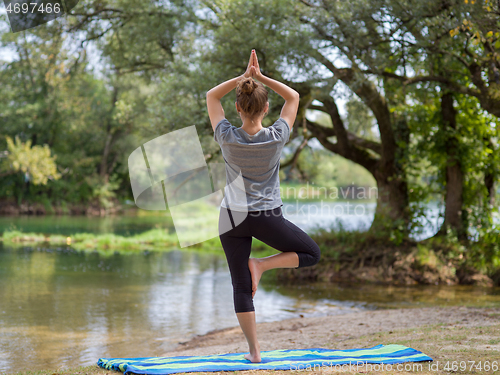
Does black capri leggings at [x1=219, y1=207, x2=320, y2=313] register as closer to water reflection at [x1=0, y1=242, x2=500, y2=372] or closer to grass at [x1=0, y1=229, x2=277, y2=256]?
water reflection at [x1=0, y1=242, x2=500, y2=372]

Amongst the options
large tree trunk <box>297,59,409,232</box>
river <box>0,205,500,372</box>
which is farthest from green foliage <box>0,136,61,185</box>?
large tree trunk <box>297,59,409,232</box>

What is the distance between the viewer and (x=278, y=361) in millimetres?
3453

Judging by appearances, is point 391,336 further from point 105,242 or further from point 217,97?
point 105,242

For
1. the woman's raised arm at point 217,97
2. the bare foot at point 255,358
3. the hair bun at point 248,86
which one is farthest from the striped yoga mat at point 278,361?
the hair bun at point 248,86

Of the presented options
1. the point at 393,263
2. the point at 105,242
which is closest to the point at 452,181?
the point at 393,263

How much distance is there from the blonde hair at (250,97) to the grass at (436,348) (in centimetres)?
180

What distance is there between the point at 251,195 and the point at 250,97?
67 cm

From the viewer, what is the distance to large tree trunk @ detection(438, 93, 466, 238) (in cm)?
1050

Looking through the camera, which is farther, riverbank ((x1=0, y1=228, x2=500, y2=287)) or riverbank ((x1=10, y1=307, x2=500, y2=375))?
riverbank ((x1=0, y1=228, x2=500, y2=287))

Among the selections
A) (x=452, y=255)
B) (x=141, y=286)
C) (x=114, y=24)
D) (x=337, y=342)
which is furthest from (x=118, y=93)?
(x=337, y=342)

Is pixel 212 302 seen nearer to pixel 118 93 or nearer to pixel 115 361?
pixel 115 361

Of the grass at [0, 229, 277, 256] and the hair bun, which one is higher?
the hair bun

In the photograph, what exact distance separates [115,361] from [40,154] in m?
25.4

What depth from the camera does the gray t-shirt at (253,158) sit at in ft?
10.3
